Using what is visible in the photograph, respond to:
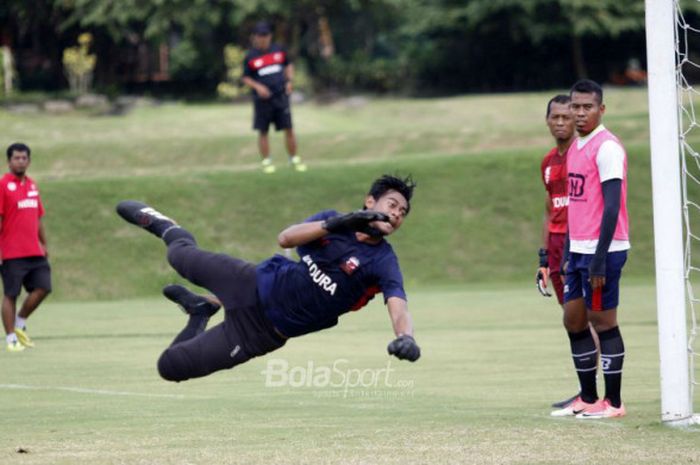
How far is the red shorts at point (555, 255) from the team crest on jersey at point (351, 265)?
3.26 metres

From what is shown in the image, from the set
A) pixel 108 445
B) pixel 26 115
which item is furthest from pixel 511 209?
pixel 26 115

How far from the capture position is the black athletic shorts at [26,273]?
16.5m

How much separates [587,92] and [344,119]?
37.3 meters

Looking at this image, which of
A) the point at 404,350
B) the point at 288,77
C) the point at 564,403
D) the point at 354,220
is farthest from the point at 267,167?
the point at 404,350

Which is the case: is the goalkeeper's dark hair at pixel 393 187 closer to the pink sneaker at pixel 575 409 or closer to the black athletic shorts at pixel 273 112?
the pink sneaker at pixel 575 409

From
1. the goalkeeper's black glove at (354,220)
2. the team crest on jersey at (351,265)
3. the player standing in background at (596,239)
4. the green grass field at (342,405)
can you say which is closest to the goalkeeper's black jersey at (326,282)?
the team crest on jersey at (351,265)

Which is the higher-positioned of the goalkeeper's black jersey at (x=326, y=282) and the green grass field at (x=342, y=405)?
the goalkeeper's black jersey at (x=326, y=282)

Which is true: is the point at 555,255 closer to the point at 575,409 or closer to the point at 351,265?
the point at 575,409

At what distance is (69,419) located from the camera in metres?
9.77

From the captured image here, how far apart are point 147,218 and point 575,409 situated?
3.54 m

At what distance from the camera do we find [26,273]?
54.6ft

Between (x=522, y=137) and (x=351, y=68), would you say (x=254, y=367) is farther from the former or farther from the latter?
(x=351, y=68)
